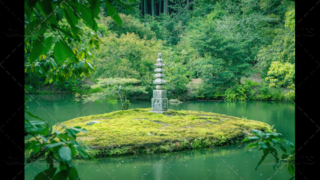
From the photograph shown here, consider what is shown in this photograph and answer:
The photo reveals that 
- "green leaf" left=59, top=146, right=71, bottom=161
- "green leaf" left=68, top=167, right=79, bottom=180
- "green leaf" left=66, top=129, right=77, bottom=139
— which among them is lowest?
"green leaf" left=68, top=167, right=79, bottom=180

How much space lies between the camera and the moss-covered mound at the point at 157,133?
3387 mm

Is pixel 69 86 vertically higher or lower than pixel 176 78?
lower

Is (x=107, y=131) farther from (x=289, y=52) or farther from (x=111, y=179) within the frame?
Answer: (x=289, y=52)

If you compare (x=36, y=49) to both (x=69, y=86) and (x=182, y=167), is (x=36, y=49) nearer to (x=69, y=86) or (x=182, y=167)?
(x=182, y=167)

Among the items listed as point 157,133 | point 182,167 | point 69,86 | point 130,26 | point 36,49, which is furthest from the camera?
point 69,86

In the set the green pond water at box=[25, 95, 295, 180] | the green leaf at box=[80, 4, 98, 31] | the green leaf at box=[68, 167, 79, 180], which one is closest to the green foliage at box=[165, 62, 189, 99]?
the green pond water at box=[25, 95, 295, 180]

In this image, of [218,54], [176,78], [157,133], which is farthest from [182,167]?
[218,54]

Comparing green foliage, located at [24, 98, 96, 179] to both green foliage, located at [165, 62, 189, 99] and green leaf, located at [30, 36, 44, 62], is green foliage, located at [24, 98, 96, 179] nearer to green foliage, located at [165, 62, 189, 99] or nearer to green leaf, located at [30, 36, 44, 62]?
green leaf, located at [30, 36, 44, 62]

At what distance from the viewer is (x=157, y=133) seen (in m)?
3.92

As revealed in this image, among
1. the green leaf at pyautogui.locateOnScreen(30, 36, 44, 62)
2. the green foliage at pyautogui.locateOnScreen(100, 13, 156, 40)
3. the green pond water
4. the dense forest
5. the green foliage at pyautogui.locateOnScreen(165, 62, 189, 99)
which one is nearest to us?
the green leaf at pyautogui.locateOnScreen(30, 36, 44, 62)

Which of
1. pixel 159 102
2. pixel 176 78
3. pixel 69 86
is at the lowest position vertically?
pixel 69 86

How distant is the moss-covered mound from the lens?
339cm

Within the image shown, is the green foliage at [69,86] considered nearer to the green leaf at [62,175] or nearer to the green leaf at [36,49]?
the green leaf at [36,49]
